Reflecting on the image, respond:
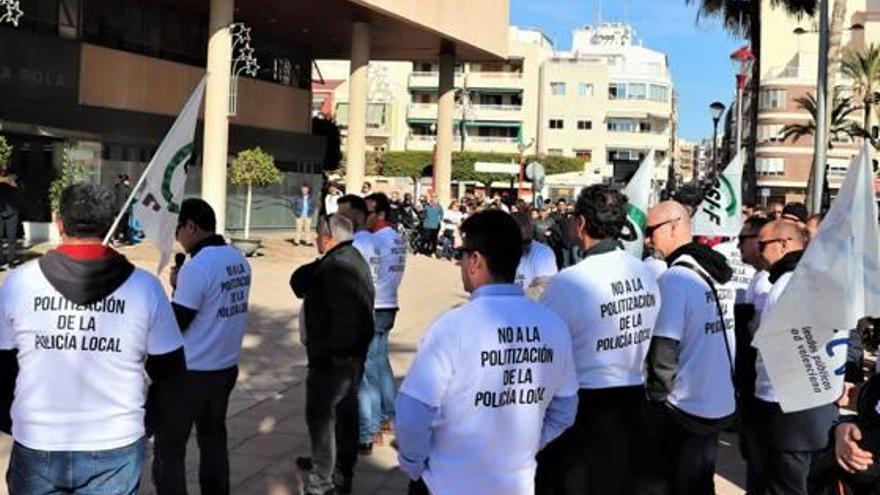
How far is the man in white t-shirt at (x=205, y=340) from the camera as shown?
473 cm

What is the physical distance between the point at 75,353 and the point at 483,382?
55.4 inches

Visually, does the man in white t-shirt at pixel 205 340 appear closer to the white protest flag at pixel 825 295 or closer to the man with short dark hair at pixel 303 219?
the white protest flag at pixel 825 295

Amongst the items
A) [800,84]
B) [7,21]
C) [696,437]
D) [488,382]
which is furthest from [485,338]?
[800,84]

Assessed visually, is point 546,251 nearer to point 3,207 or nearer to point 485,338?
point 485,338

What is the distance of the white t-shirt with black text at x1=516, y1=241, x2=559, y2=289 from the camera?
707 cm

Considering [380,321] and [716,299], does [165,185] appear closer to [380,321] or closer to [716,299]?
[716,299]

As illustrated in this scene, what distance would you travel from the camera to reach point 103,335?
3.32 meters

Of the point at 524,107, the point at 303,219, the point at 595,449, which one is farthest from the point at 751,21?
the point at 524,107

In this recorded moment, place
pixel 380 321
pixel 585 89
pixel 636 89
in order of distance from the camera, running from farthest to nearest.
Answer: pixel 636 89
pixel 585 89
pixel 380 321

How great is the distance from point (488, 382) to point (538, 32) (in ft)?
308

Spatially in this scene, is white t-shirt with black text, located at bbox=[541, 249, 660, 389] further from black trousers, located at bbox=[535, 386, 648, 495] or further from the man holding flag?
the man holding flag

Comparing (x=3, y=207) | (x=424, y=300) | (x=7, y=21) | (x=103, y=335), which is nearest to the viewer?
(x=103, y=335)

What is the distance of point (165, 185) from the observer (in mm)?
4520

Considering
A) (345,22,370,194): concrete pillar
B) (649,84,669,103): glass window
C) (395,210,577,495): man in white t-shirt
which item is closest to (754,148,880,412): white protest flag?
(395,210,577,495): man in white t-shirt
